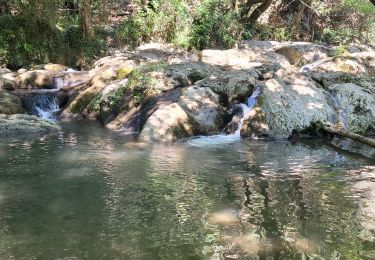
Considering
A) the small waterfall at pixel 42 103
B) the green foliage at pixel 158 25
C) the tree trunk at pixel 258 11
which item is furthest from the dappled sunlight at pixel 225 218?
the tree trunk at pixel 258 11

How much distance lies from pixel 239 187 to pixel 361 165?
2.65 metres

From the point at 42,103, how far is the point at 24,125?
2.75 metres

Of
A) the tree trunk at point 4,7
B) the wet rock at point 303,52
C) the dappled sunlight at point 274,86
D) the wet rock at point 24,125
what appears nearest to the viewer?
the wet rock at point 24,125

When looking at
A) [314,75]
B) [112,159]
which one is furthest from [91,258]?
[314,75]

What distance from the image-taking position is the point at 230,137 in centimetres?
1027

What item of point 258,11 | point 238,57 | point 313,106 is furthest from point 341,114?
point 258,11

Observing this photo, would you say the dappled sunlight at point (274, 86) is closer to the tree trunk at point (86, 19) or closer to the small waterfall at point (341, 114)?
the small waterfall at point (341, 114)

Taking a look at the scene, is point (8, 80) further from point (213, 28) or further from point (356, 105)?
point (356, 105)

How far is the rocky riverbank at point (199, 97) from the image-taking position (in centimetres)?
1038

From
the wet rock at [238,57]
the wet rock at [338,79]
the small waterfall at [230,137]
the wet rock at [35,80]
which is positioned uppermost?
the wet rock at [238,57]

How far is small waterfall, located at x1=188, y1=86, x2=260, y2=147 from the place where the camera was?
31.4 feet

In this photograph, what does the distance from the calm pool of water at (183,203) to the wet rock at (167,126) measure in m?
0.77

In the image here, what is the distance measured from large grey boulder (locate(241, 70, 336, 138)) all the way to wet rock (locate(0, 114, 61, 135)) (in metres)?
4.59

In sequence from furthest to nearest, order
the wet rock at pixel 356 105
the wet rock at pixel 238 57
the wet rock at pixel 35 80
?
the wet rock at pixel 238 57, the wet rock at pixel 35 80, the wet rock at pixel 356 105
